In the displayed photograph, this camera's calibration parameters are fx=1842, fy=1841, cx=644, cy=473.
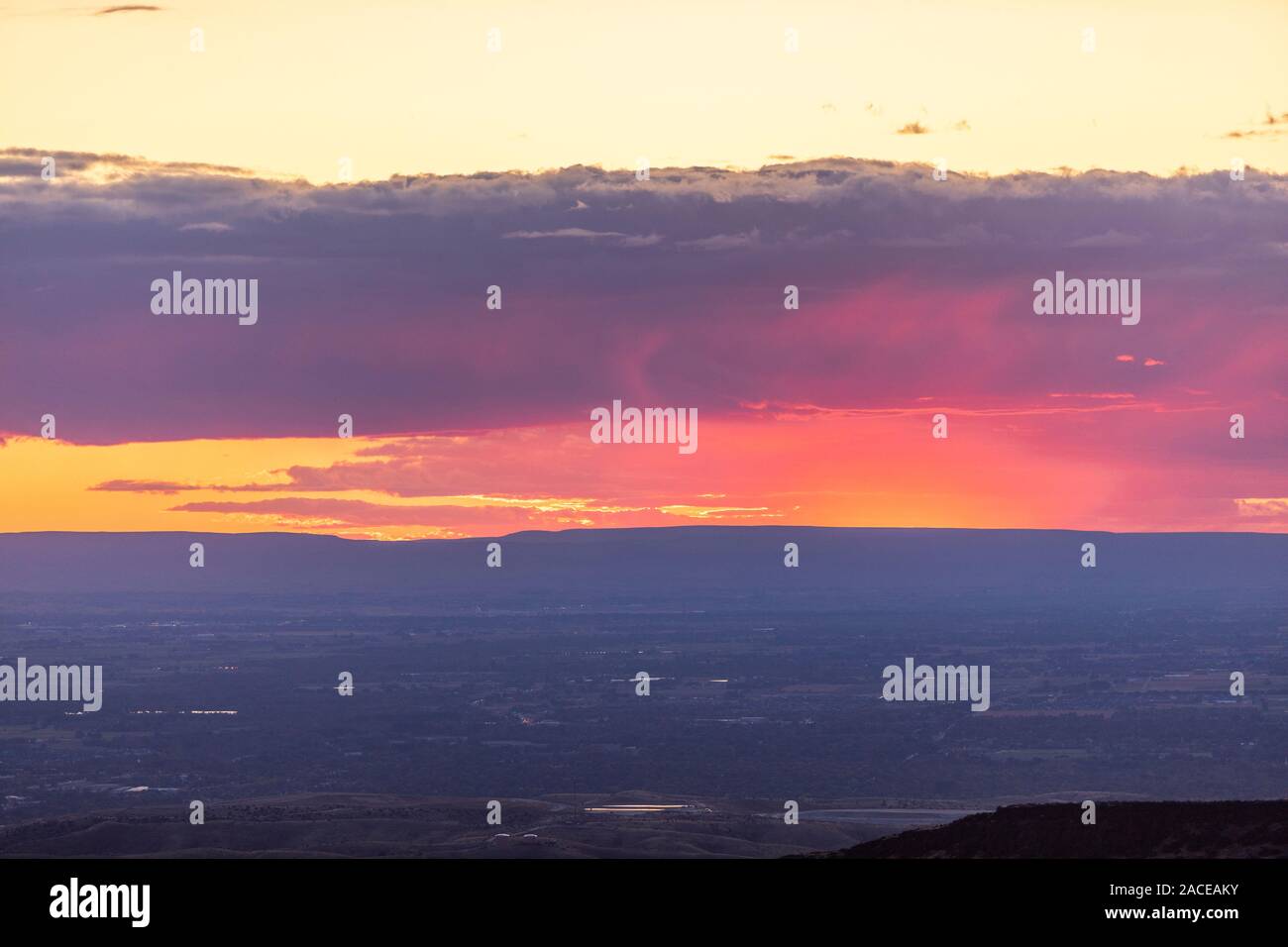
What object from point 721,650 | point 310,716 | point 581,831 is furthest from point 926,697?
point 581,831

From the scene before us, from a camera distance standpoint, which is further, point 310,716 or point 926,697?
point 926,697
